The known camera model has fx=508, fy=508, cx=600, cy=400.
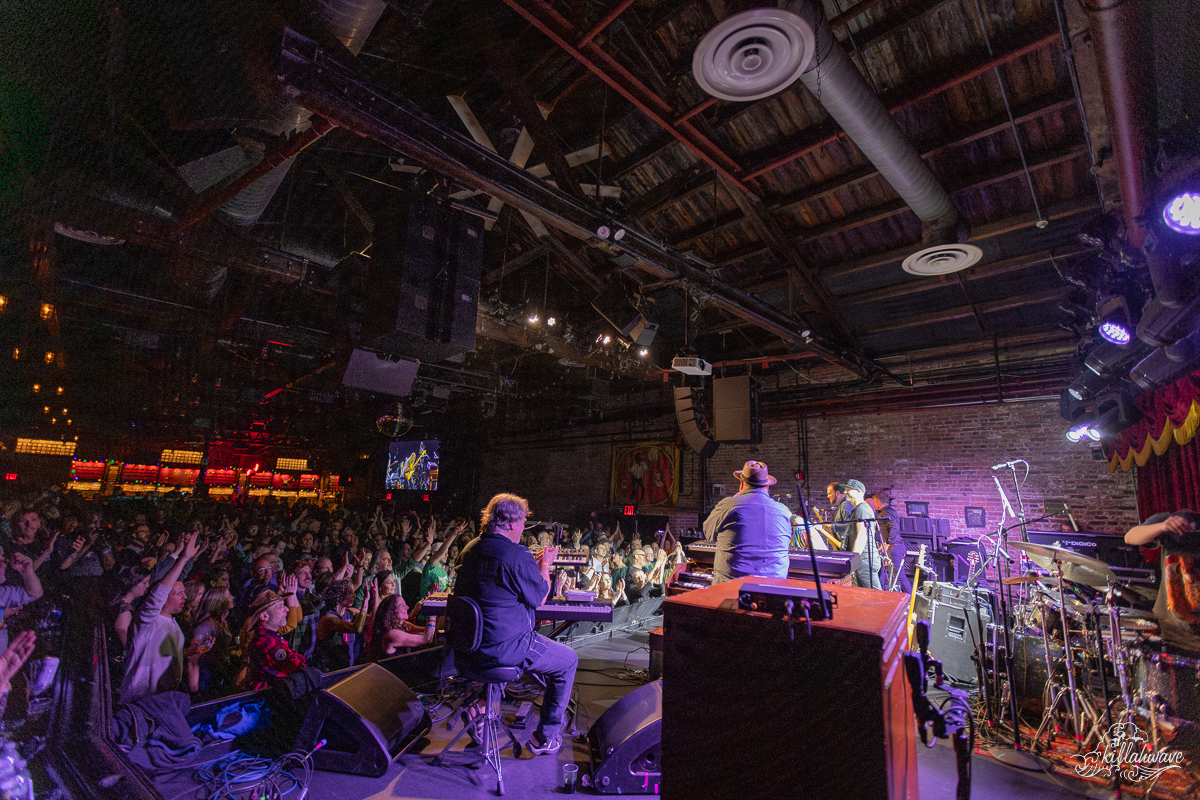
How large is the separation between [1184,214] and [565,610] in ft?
14.3

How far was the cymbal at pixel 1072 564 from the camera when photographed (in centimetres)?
344

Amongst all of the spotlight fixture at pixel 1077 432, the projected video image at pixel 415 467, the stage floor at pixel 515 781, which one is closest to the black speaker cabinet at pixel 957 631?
the stage floor at pixel 515 781

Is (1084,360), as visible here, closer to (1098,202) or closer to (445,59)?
(1098,202)

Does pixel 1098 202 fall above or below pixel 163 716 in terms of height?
above

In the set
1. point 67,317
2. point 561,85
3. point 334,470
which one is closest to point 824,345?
point 561,85

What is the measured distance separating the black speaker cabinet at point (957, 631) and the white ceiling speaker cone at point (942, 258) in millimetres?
3135

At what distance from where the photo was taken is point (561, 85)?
4.70 m

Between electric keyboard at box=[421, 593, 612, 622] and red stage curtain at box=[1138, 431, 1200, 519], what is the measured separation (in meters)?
5.57

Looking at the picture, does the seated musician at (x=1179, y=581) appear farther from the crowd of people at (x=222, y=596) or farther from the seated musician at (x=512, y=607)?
the seated musician at (x=512, y=607)

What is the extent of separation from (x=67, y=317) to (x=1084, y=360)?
41.0 feet

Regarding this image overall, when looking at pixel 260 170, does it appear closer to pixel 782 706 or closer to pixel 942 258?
pixel 782 706

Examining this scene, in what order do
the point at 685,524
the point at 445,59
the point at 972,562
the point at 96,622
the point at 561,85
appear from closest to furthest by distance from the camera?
the point at 96,622, the point at 445,59, the point at 561,85, the point at 972,562, the point at 685,524

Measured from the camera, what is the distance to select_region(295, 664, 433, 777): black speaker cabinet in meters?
2.92

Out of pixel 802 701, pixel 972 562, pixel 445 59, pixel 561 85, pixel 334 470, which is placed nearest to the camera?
pixel 802 701
